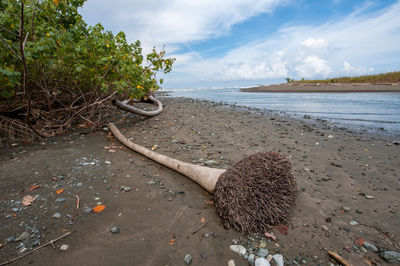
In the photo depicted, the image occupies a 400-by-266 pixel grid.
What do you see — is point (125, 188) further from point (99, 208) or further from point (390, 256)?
point (390, 256)

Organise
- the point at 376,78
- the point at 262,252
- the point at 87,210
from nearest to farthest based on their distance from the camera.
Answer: the point at 262,252
the point at 87,210
the point at 376,78

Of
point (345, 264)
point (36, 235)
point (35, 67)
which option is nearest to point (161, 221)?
Answer: point (36, 235)

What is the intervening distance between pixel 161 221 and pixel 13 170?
3.24m

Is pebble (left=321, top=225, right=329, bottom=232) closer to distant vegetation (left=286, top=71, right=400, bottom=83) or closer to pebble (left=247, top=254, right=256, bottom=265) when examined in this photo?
pebble (left=247, top=254, right=256, bottom=265)

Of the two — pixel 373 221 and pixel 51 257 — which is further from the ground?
pixel 51 257

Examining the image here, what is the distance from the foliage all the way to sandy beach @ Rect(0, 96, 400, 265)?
149cm

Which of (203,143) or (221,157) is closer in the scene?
(221,157)

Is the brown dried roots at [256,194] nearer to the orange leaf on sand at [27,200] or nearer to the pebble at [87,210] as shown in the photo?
the pebble at [87,210]

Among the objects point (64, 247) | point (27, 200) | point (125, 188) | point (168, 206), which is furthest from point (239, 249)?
point (27, 200)

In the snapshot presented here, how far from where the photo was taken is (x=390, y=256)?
2141 mm

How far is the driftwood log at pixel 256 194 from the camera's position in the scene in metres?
2.46

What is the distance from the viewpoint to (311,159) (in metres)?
4.78

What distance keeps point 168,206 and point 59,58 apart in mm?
4748

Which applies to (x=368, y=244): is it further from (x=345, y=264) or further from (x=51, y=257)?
(x=51, y=257)
